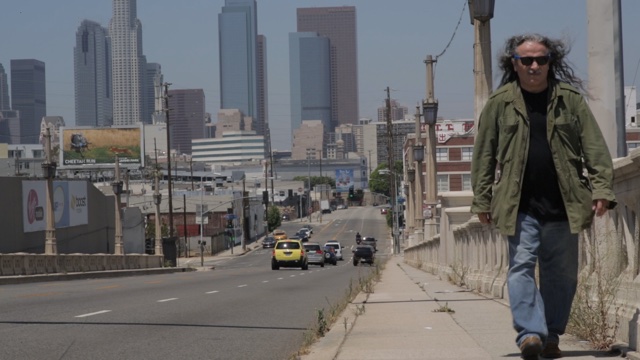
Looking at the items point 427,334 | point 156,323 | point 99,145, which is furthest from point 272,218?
point 427,334

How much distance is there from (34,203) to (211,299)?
46.4 metres

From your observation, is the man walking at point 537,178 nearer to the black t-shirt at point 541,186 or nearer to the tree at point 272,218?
the black t-shirt at point 541,186

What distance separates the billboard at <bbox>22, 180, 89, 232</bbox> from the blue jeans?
54.0 m

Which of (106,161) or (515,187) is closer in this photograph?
(515,187)

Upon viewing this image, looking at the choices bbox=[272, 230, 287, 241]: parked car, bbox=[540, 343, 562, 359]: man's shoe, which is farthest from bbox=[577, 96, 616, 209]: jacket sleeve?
bbox=[272, 230, 287, 241]: parked car

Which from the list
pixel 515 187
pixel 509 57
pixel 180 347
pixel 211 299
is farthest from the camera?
pixel 211 299

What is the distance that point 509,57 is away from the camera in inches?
313

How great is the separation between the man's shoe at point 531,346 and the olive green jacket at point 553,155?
0.73 metres

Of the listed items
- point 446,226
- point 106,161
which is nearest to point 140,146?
point 106,161

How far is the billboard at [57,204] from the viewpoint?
6362 cm

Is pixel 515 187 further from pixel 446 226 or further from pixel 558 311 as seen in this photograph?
pixel 446 226

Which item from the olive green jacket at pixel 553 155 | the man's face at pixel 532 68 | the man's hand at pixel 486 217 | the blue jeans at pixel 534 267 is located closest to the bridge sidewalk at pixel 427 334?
the blue jeans at pixel 534 267

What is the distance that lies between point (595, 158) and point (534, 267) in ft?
2.80

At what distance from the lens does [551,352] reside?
26.0ft
